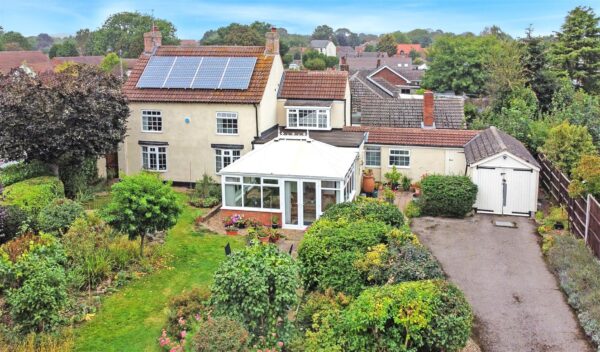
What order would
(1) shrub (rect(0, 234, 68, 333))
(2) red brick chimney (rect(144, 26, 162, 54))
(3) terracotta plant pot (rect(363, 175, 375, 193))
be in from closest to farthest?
(1) shrub (rect(0, 234, 68, 333))
(3) terracotta plant pot (rect(363, 175, 375, 193))
(2) red brick chimney (rect(144, 26, 162, 54))

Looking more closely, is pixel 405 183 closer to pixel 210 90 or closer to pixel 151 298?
pixel 210 90

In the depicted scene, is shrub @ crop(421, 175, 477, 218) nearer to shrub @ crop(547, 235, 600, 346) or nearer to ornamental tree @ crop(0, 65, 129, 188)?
shrub @ crop(547, 235, 600, 346)

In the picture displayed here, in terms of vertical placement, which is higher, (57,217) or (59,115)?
(59,115)

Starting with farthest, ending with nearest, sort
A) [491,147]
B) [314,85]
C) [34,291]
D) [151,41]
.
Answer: [151,41] < [314,85] < [491,147] < [34,291]

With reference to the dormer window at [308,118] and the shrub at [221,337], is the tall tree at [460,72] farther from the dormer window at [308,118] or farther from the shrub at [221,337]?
the shrub at [221,337]

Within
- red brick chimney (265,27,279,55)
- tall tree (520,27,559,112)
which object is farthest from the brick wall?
tall tree (520,27,559,112)

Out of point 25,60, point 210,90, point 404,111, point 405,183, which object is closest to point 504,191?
point 405,183

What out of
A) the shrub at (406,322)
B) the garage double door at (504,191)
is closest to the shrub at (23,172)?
the shrub at (406,322)
